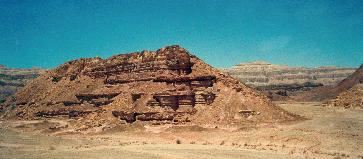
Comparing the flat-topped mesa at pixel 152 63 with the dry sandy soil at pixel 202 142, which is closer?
the dry sandy soil at pixel 202 142

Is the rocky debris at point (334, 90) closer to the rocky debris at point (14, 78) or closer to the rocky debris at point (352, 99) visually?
the rocky debris at point (352, 99)

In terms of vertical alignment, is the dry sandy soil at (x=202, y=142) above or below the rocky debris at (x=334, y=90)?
below

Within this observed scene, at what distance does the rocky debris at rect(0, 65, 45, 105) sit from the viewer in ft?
484

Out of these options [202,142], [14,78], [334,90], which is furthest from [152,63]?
[14,78]

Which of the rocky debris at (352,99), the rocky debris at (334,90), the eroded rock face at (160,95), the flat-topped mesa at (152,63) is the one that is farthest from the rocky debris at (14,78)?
the rocky debris at (352,99)

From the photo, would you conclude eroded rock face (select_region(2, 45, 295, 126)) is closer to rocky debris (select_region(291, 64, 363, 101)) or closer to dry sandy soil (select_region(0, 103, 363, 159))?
dry sandy soil (select_region(0, 103, 363, 159))

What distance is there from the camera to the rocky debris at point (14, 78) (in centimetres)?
14762

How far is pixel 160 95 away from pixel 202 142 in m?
9.59

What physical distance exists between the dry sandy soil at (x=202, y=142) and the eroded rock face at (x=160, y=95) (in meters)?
1.91

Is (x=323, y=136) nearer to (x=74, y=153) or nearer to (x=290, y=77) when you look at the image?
(x=74, y=153)

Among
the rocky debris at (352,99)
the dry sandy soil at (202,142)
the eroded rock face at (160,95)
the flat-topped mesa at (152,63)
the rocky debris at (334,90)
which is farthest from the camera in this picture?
the rocky debris at (334,90)

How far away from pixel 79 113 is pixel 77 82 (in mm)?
11314

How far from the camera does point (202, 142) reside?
39406mm

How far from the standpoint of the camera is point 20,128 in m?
57.4
